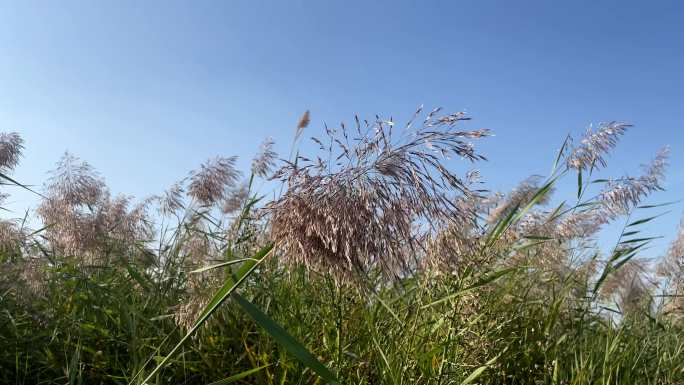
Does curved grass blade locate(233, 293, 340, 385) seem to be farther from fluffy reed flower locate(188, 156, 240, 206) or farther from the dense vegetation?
fluffy reed flower locate(188, 156, 240, 206)

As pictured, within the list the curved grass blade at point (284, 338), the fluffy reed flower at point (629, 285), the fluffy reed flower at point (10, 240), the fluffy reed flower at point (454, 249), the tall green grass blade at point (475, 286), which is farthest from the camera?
the fluffy reed flower at point (629, 285)

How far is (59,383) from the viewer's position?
2512 mm

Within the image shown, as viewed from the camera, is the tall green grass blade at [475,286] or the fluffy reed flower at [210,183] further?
the fluffy reed flower at [210,183]

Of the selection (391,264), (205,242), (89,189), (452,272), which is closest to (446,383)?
(452,272)

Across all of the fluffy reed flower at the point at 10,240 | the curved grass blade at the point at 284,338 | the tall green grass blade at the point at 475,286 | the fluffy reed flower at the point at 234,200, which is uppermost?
the fluffy reed flower at the point at 234,200

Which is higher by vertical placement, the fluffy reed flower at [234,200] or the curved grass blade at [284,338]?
the fluffy reed flower at [234,200]

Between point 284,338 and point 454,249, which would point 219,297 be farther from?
point 454,249

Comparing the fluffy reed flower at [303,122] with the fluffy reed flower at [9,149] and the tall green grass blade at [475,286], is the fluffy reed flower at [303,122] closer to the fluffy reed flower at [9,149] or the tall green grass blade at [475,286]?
the tall green grass blade at [475,286]

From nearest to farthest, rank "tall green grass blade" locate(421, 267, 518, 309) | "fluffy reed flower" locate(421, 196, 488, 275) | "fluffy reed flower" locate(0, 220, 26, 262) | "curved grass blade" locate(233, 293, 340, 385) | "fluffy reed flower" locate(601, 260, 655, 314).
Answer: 1. "curved grass blade" locate(233, 293, 340, 385)
2. "tall green grass blade" locate(421, 267, 518, 309)
3. "fluffy reed flower" locate(421, 196, 488, 275)
4. "fluffy reed flower" locate(0, 220, 26, 262)
5. "fluffy reed flower" locate(601, 260, 655, 314)

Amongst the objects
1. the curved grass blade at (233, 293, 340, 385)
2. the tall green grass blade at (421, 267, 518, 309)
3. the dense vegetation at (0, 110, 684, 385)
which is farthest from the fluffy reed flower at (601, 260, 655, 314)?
the curved grass blade at (233, 293, 340, 385)

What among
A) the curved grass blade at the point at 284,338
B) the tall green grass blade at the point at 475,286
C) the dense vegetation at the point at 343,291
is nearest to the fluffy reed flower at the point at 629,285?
the dense vegetation at the point at 343,291

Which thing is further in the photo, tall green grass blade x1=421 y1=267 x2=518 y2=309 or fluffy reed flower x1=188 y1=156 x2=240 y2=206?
fluffy reed flower x1=188 y1=156 x2=240 y2=206

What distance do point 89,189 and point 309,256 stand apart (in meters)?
3.58

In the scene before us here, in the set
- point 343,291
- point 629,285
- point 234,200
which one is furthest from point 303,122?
point 629,285
